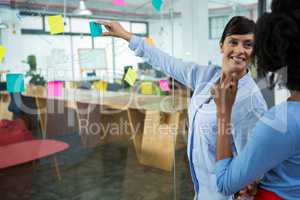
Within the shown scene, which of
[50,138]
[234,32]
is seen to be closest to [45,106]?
[50,138]

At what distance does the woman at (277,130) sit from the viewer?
0.72 meters

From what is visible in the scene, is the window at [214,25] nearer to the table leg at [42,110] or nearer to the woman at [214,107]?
the table leg at [42,110]

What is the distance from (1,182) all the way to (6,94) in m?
0.64

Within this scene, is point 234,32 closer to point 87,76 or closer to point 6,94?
point 87,76

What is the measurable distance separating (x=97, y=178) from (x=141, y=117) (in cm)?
87

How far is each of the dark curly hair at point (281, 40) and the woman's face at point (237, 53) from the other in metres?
0.46

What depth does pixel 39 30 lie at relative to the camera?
2195 mm

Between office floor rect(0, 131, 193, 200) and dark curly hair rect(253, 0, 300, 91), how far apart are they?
1942 millimetres

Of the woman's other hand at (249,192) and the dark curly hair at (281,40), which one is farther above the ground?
the dark curly hair at (281,40)

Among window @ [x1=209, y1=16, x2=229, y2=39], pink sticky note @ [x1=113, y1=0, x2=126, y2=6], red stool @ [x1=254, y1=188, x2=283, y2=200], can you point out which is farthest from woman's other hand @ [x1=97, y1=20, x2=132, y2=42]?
window @ [x1=209, y1=16, x2=229, y2=39]

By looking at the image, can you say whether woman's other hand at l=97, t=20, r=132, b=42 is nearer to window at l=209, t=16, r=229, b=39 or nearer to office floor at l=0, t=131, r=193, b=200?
office floor at l=0, t=131, r=193, b=200

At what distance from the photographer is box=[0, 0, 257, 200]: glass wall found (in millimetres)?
2232

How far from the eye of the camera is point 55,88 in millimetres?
2646

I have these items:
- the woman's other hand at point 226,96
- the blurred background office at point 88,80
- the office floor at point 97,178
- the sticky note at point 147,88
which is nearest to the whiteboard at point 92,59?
the blurred background office at point 88,80
